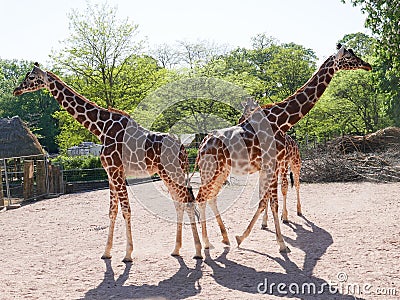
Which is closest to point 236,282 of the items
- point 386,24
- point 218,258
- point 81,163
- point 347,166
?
point 218,258

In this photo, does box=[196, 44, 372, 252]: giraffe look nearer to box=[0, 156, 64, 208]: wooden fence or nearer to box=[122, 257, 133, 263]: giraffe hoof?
box=[122, 257, 133, 263]: giraffe hoof

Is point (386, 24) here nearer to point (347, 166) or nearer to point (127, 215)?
point (347, 166)

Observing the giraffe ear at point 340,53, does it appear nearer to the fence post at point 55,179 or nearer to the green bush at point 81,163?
the fence post at point 55,179

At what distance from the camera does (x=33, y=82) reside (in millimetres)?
7523

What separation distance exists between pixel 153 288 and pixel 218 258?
1.50m

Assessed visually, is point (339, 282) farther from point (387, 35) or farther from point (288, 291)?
point (387, 35)

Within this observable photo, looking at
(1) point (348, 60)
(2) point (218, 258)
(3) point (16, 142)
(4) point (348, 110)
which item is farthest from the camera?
(4) point (348, 110)

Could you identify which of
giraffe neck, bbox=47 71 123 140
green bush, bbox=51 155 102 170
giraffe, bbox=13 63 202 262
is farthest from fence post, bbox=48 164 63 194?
giraffe, bbox=13 63 202 262

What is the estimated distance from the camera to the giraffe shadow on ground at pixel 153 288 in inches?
214

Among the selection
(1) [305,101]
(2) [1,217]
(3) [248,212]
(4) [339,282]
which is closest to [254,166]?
(1) [305,101]

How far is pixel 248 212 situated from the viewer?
10.8m

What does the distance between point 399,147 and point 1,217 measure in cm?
1427

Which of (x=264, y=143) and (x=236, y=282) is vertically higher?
(x=264, y=143)

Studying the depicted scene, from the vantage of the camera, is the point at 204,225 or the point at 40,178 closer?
the point at 204,225
